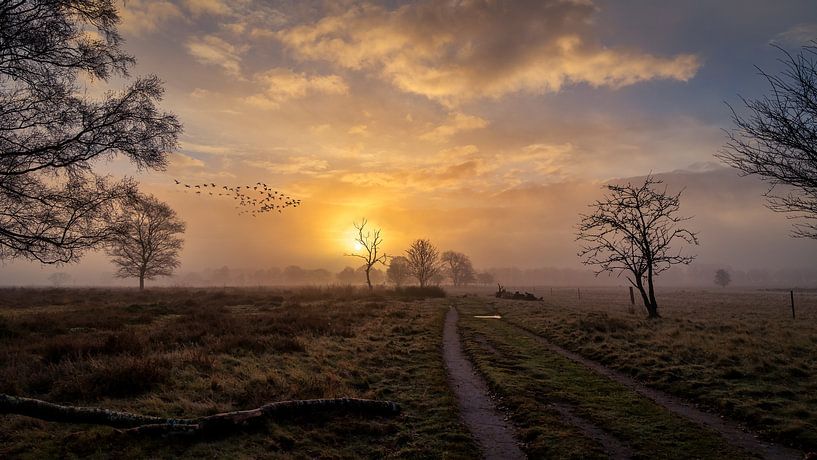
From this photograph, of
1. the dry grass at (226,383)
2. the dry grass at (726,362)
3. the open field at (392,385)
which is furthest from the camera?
the dry grass at (726,362)

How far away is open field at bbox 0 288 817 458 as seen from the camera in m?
7.20

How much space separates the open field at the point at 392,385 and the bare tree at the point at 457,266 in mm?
122602

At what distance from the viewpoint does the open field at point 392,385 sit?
284 inches

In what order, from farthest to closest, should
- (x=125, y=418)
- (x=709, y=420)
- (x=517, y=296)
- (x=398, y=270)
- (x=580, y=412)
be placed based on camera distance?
(x=398, y=270)
(x=517, y=296)
(x=580, y=412)
(x=709, y=420)
(x=125, y=418)

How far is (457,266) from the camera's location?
14238 cm

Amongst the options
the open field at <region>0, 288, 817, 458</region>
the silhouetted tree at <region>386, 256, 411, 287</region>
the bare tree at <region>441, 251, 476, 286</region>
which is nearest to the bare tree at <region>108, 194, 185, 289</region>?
the open field at <region>0, 288, 817, 458</region>

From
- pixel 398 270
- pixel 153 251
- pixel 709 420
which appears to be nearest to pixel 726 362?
pixel 709 420

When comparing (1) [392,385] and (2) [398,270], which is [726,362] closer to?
(1) [392,385]

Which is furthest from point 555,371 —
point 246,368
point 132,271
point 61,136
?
point 132,271

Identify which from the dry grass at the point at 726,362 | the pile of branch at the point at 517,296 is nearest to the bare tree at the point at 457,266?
the pile of branch at the point at 517,296

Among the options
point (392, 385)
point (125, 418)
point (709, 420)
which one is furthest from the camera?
point (392, 385)

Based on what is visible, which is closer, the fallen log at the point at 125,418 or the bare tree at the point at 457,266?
the fallen log at the point at 125,418

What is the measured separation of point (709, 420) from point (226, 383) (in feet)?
38.2

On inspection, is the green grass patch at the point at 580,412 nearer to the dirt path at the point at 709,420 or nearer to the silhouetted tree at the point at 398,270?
the dirt path at the point at 709,420
